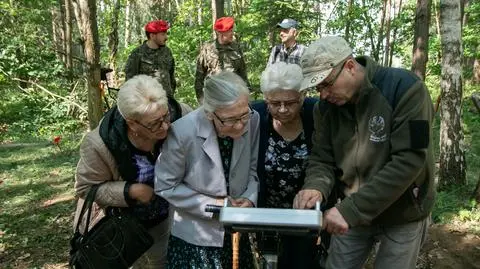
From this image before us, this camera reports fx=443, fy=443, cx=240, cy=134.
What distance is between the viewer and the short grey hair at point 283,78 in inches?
93.7

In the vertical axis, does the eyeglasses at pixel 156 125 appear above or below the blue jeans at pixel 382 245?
above

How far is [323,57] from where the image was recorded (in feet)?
6.60

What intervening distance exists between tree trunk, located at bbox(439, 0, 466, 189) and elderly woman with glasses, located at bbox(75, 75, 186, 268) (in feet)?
12.5

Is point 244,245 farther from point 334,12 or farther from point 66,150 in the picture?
point 334,12

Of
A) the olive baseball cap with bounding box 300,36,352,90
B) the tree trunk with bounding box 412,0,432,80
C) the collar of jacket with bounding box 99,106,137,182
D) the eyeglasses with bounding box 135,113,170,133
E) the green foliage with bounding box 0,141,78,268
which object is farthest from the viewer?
the tree trunk with bounding box 412,0,432,80

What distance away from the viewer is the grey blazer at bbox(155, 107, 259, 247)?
233 cm

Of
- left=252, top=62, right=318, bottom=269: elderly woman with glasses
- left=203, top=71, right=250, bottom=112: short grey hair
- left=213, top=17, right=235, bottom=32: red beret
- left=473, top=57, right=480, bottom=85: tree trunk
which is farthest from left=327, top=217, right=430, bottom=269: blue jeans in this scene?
left=473, top=57, right=480, bottom=85: tree trunk

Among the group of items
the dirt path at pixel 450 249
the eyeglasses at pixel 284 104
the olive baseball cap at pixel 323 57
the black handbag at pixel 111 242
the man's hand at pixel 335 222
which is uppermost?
the olive baseball cap at pixel 323 57

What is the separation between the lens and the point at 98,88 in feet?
14.0

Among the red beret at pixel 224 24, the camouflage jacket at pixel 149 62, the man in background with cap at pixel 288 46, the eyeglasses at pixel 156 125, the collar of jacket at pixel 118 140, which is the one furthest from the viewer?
the camouflage jacket at pixel 149 62

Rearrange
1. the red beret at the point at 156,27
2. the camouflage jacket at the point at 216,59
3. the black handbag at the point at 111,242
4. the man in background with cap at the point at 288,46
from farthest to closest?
the red beret at the point at 156,27
the man in background with cap at the point at 288,46
the camouflage jacket at the point at 216,59
the black handbag at the point at 111,242

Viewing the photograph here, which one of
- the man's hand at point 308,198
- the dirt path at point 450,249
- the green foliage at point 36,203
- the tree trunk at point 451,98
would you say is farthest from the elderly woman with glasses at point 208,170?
the tree trunk at point 451,98

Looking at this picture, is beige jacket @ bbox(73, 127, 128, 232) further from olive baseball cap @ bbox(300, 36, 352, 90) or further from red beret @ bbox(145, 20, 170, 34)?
red beret @ bbox(145, 20, 170, 34)

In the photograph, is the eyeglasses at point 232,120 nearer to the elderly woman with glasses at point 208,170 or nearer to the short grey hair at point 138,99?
the elderly woman with glasses at point 208,170
